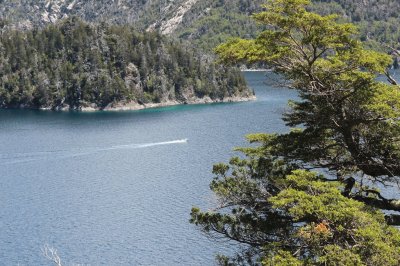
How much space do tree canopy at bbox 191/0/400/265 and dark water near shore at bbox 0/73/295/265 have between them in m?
2.24

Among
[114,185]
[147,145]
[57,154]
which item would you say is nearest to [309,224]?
[114,185]

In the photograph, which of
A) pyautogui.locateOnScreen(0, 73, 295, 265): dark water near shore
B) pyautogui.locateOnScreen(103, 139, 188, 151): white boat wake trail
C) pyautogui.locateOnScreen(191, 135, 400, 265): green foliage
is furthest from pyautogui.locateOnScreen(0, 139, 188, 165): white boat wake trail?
pyautogui.locateOnScreen(191, 135, 400, 265): green foliage

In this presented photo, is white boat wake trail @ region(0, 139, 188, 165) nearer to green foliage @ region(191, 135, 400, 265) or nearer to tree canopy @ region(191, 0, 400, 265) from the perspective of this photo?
tree canopy @ region(191, 0, 400, 265)

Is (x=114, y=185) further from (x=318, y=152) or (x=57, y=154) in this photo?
(x=318, y=152)

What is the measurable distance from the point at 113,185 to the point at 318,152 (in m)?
65.7

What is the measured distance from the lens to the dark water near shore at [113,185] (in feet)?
197

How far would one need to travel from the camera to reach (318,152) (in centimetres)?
2623

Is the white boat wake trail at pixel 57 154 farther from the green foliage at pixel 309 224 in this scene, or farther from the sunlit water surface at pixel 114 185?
the green foliage at pixel 309 224

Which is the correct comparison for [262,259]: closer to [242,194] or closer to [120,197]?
[242,194]

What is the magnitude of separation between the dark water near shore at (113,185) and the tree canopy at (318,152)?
2.24 meters

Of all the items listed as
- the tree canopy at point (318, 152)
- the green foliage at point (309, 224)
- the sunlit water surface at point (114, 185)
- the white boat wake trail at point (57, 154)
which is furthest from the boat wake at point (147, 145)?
the green foliage at point (309, 224)

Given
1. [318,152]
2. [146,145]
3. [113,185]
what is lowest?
[146,145]

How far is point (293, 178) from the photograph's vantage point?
2303cm

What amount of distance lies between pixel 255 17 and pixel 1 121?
6423 inches
